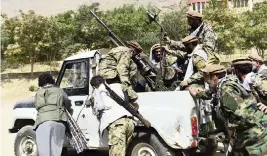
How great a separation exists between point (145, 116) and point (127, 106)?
0.28 metres

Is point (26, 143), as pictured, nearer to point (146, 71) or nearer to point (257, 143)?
point (146, 71)

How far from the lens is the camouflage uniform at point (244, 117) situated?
13.2 ft

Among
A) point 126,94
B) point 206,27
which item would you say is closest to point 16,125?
point 126,94

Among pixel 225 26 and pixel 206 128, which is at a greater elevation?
pixel 225 26

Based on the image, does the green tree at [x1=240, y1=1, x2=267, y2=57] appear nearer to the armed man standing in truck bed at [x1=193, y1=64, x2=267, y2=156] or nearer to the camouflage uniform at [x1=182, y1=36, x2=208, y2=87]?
the camouflage uniform at [x1=182, y1=36, x2=208, y2=87]

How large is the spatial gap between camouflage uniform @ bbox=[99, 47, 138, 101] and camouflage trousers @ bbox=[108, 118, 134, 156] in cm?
40

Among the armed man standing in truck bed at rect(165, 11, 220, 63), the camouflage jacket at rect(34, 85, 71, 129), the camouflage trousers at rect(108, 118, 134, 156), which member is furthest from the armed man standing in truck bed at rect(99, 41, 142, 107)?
the armed man standing in truck bed at rect(165, 11, 220, 63)

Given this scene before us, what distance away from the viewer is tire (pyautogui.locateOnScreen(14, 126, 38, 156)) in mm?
6953

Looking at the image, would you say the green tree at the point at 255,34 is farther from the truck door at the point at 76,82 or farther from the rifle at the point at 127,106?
the rifle at the point at 127,106

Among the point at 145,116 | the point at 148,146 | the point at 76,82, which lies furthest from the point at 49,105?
the point at 148,146

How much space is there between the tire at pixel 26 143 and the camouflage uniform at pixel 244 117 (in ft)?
12.5

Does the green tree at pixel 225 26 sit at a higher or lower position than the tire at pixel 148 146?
higher

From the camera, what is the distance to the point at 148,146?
570 cm

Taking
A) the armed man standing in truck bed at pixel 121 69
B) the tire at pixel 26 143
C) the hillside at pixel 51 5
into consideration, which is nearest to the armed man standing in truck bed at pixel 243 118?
the armed man standing in truck bed at pixel 121 69
